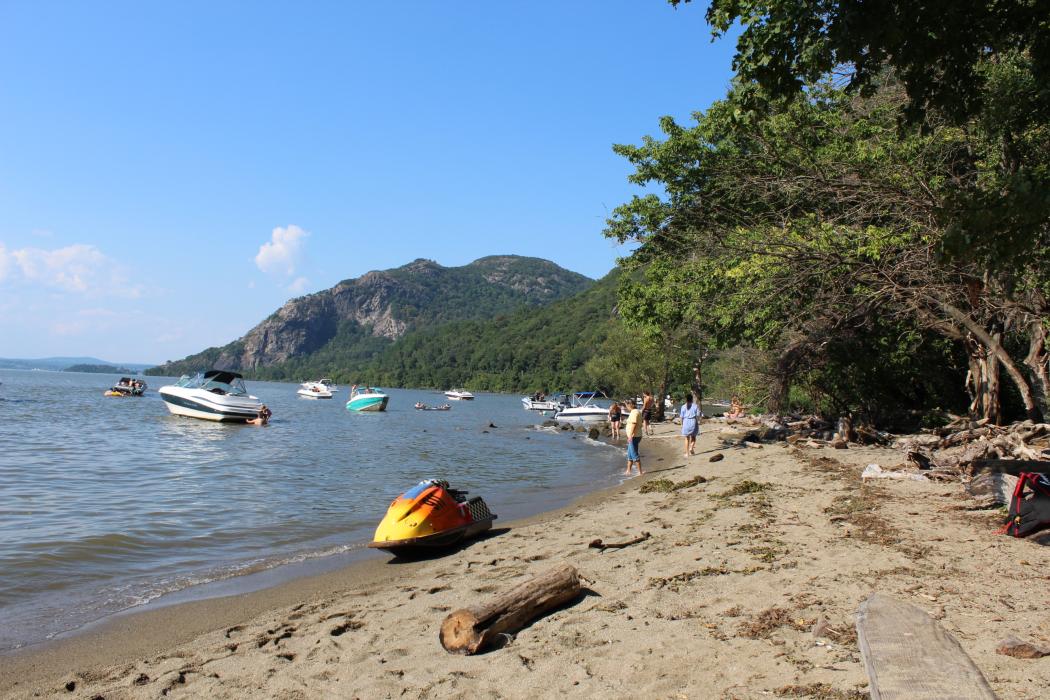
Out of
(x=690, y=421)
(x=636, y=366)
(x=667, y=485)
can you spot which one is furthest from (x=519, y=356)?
(x=667, y=485)

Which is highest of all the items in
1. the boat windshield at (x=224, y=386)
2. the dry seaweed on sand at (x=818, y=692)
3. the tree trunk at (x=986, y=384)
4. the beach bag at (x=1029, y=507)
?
the tree trunk at (x=986, y=384)

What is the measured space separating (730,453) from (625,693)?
15.6 metres

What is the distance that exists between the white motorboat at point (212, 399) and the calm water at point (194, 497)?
15.9 ft

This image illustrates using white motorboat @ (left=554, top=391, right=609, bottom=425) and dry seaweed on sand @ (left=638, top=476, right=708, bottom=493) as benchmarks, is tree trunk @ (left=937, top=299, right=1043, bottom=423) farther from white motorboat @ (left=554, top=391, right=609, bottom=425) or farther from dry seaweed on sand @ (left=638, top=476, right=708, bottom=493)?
white motorboat @ (left=554, top=391, right=609, bottom=425)

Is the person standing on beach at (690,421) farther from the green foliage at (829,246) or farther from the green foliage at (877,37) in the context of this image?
the green foliage at (877,37)

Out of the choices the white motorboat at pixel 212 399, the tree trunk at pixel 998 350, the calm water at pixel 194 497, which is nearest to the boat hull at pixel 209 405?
the white motorboat at pixel 212 399

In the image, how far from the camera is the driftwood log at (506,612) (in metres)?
5.03

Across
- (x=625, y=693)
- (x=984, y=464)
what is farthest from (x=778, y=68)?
(x=984, y=464)

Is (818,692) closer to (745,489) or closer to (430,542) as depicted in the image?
(430,542)

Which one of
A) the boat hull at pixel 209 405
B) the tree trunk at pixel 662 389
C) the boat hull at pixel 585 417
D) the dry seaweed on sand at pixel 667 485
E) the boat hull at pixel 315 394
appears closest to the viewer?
the dry seaweed on sand at pixel 667 485

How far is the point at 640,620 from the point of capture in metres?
5.25

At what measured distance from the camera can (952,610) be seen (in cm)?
482

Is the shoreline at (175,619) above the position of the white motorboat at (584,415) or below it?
below

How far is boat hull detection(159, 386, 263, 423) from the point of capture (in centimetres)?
3716
